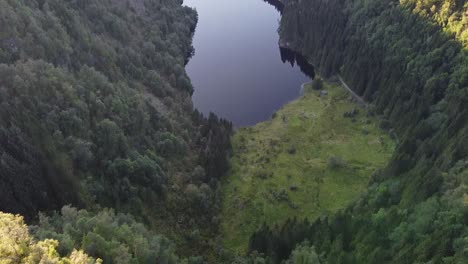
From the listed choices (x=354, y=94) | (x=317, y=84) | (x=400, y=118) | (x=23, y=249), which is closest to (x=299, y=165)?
(x=400, y=118)

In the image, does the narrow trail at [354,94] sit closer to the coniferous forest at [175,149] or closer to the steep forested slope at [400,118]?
the coniferous forest at [175,149]

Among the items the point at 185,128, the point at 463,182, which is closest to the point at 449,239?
the point at 463,182

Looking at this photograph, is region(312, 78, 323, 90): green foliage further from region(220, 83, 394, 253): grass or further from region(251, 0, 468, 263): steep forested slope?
region(220, 83, 394, 253): grass

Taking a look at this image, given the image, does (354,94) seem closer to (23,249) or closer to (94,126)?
(94,126)

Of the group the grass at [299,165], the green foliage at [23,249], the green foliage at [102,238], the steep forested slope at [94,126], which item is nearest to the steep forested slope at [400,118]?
the grass at [299,165]

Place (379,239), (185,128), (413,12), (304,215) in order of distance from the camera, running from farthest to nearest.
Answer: (413,12), (185,128), (304,215), (379,239)

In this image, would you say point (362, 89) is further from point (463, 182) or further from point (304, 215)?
point (463, 182)

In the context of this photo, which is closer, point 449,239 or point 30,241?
point 30,241
